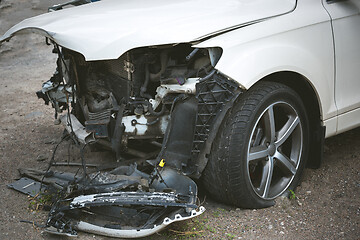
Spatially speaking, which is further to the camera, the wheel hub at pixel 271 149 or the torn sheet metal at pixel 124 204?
the wheel hub at pixel 271 149

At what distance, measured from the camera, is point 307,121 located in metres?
3.48

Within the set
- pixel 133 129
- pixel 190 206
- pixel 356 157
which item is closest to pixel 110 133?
pixel 133 129

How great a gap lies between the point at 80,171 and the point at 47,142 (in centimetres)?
89

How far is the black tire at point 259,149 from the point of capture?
9.94 ft

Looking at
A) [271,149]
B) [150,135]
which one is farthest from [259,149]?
[150,135]

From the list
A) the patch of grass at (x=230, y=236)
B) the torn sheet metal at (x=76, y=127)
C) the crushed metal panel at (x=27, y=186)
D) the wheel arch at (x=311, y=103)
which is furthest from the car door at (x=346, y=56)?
the crushed metal panel at (x=27, y=186)

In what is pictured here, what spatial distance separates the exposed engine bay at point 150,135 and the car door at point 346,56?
1011 mm

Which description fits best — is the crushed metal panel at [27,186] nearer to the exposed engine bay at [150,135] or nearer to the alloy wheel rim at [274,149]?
the exposed engine bay at [150,135]

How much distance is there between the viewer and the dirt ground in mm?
3082

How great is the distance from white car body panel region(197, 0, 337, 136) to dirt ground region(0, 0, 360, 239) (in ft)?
1.69

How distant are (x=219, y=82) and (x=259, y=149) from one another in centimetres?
62

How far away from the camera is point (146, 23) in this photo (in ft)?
10.1

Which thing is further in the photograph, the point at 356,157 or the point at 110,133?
the point at 356,157

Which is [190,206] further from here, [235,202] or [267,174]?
[267,174]
